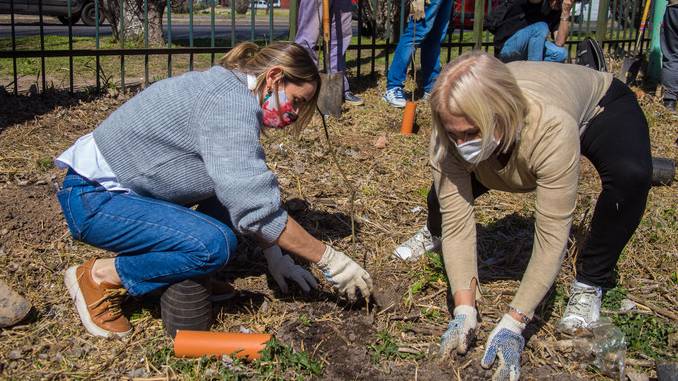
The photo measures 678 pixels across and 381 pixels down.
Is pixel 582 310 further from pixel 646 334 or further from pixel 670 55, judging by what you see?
pixel 670 55

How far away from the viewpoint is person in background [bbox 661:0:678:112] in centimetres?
668

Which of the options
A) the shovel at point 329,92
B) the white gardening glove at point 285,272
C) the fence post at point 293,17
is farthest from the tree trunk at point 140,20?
the white gardening glove at point 285,272

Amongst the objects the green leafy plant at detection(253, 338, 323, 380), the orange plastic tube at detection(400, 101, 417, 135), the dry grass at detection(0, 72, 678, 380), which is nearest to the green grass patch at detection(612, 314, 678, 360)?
the dry grass at detection(0, 72, 678, 380)

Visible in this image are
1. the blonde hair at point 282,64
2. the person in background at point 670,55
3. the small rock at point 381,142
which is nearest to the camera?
the blonde hair at point 282,64

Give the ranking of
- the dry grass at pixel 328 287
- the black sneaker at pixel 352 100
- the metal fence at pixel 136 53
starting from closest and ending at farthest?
the dry grass at pixel 328 287 → the metal fence at pixel 136 53 → the black sneaker at pixel 352 100

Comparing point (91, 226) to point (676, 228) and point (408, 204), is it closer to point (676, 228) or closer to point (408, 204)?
point (408, 204)

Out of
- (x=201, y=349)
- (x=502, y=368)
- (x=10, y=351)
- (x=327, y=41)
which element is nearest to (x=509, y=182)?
(x=502, y=368)

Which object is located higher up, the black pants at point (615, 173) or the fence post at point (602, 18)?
the fence post at point (602, 18)

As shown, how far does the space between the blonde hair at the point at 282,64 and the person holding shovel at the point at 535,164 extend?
46 cm

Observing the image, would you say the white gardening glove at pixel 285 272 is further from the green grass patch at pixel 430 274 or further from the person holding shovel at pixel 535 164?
the person holding shovel at pixel 535 164

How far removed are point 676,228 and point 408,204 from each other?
1.39 meters

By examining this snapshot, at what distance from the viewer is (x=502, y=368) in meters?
2.32

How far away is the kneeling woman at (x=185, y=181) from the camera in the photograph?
2.27m

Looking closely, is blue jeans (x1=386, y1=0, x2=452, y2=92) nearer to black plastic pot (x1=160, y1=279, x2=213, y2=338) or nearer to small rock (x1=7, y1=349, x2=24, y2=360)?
black plastic pot (x1=160, y1=279, x2=213, y2=338)
